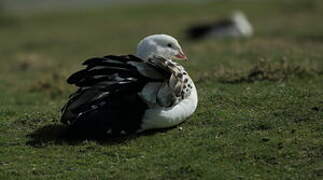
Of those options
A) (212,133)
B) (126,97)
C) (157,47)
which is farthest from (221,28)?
(126,97)

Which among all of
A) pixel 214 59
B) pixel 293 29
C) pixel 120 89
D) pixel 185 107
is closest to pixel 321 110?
pixel 185 107

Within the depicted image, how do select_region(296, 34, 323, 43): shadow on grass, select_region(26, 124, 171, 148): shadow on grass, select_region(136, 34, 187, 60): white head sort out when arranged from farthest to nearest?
select_region(296, 34, 323, 43): shadow on grass, select_region(136, 34, 187, 60): white head, select_region(26, 124, 171, 148): shadow on grass

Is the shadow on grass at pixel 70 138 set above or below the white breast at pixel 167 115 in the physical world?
below

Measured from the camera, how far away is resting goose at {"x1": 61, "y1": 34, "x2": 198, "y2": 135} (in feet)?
28.3

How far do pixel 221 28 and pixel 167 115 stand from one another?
18.5 m

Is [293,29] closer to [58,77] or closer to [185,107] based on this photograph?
[58,77]

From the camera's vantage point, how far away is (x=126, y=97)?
28.6 ft

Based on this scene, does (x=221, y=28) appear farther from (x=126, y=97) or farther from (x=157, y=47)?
(x=126, y=97)

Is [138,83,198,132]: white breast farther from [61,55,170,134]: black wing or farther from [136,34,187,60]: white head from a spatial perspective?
[136,34,187,60]: white head

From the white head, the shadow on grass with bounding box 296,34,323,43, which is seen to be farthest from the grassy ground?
the shadow on grass with bounding box 296,34,323,43

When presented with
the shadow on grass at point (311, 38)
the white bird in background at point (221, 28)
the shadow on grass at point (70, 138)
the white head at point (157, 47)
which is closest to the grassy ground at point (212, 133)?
the shadow on grass at point (70, 138)

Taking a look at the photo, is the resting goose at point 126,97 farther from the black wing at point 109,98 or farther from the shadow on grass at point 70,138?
the shadow on grass at point 70,138

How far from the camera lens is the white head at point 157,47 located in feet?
30.2

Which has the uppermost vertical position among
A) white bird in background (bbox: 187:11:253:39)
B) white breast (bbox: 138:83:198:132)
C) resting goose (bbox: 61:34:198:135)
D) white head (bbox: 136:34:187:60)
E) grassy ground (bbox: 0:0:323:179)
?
white head (bbox: 136:34:187:60)
